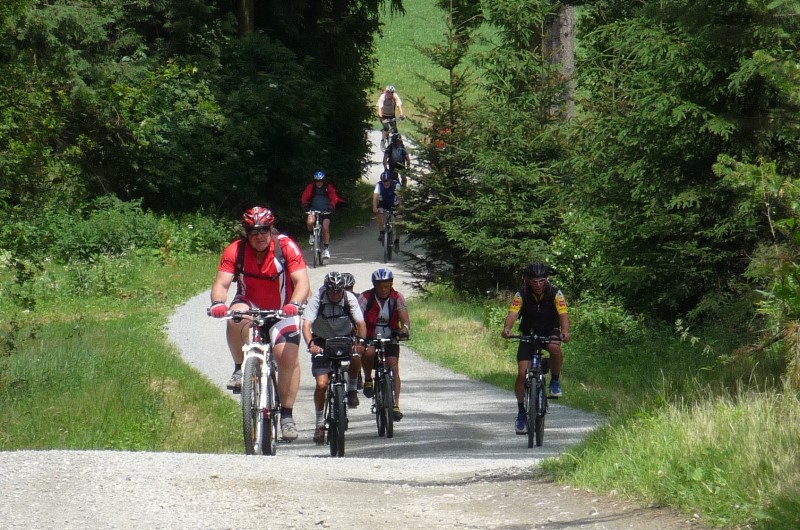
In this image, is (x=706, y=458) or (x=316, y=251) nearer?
(x=706, y=458)

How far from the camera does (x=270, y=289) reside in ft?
34.3

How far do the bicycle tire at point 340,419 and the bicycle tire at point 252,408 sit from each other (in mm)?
1386

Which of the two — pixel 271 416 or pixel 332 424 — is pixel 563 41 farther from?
pixel 271 416

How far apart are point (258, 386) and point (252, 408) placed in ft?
0.61

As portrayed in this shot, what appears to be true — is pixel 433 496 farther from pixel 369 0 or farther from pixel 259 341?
pixel 369 0

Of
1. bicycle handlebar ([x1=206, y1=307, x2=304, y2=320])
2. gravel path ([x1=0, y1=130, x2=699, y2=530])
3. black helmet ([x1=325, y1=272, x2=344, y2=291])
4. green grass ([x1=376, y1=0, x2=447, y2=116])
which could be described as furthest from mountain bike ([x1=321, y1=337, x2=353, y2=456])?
green grass ([x1=376, y1=0, x2=447, y2=116])

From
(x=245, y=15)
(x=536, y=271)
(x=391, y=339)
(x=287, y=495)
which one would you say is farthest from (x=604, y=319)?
(x=245, y=15)

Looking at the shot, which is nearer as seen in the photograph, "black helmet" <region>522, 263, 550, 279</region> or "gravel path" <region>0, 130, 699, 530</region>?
"gravel path" <region>0, 130, 699, 530</region>

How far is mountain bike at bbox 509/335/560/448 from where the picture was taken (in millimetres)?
11859

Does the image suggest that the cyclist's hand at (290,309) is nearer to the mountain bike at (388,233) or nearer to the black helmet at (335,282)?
the black helmet at (335,282)

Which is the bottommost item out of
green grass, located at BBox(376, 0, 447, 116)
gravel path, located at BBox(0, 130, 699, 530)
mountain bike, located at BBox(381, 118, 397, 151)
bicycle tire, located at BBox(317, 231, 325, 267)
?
gravel path, located at BBox(0, 130, 699, 530)

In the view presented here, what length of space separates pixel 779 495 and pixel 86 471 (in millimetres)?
4273

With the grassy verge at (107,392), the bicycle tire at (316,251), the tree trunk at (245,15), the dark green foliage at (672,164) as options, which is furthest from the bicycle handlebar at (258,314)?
the tree trunk at (245,15)

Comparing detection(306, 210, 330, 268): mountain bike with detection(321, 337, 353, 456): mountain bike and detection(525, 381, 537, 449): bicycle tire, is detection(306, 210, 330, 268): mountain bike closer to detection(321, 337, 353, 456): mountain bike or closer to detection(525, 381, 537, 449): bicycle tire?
detection(321, 337, 353, 456): mountain bike
